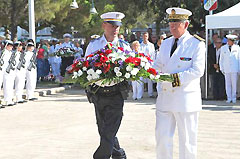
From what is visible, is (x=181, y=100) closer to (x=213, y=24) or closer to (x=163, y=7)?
(x=213, y=24)

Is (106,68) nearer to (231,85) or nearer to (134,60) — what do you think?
(134,60)

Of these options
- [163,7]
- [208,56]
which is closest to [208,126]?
[208,56]

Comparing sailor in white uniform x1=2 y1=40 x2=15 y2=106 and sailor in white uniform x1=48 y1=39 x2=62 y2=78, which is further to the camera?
sailor in white uniform x1=48 y1=39 x2=62 y2=78

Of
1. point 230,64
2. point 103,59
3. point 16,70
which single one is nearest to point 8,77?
point 16,70

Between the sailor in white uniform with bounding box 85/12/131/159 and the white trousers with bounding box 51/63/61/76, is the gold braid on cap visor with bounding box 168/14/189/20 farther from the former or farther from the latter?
the white trousers with bounding box 51/63/61/76

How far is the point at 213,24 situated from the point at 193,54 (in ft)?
26.1

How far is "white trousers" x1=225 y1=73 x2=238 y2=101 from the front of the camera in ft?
43.2

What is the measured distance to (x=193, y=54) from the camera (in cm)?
524

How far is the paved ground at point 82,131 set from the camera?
706 centimetres

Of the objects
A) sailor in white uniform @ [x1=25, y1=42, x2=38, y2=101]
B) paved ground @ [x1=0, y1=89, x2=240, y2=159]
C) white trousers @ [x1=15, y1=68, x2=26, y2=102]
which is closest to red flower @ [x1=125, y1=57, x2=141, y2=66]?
paved ground @ [x1=0, y1=89, x2=240, y2=159]

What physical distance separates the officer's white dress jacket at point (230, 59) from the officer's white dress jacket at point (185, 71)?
26.3 ft

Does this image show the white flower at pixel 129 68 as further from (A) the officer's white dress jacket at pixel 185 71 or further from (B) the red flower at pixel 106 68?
(A) the officer's white dress jacket at pixel 185 71

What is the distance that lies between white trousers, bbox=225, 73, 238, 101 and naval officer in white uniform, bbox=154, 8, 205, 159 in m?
8.09

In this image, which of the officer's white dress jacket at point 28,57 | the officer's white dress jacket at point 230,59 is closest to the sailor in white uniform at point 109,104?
the officer's white dress jacket at point 230,59
